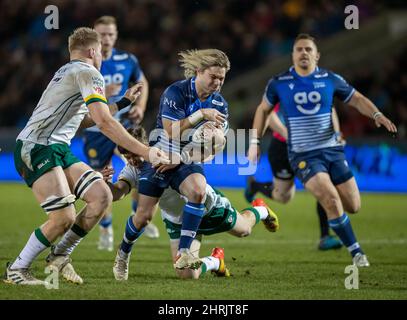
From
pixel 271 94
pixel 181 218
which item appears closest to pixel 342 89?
pixel 271 94

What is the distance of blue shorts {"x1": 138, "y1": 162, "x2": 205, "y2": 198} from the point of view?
25.0ft

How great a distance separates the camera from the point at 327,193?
882 cm

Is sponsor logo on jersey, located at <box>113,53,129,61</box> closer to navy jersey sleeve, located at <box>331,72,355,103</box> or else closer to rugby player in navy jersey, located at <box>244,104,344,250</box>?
rugby player in navy jersey, located at <box>244,104,344,250</box>

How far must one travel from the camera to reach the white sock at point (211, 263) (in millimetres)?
7789

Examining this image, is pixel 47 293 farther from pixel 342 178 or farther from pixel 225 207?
pixel 342 178

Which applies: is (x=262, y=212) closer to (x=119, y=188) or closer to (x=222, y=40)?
(x=119, y=188)

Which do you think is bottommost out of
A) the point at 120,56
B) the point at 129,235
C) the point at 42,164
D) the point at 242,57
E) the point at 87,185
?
the point at 129,235

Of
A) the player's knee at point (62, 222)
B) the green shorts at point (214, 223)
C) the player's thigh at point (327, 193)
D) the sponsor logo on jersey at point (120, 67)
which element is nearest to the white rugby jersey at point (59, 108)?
the player's knee at point (62, 222)

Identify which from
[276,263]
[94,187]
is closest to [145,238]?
[276,263]

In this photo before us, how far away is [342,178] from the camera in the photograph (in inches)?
357

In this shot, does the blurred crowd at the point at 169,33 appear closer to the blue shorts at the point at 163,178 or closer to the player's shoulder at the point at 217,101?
the player's shoulder at the point at 217,101

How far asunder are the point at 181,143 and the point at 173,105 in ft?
1.25

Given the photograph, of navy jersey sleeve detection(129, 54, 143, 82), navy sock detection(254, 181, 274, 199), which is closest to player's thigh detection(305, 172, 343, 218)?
navy sock detection(254, 181, 274, 199)

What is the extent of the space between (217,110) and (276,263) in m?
2.09
